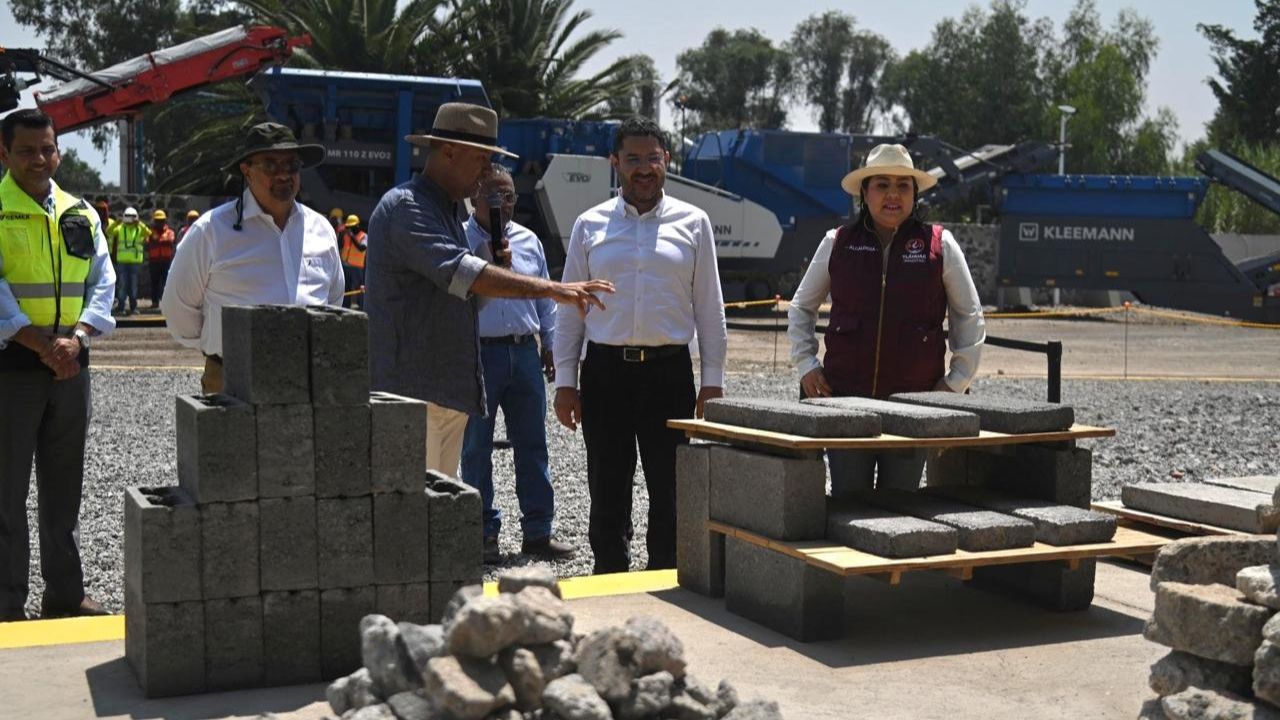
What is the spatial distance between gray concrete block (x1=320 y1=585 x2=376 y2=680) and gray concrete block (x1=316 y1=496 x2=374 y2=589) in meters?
0.03

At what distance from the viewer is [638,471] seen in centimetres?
1080

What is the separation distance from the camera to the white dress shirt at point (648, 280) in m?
6.09

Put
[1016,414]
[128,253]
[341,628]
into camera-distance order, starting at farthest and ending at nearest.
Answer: [128,253] → [1016,414] → [341,628]

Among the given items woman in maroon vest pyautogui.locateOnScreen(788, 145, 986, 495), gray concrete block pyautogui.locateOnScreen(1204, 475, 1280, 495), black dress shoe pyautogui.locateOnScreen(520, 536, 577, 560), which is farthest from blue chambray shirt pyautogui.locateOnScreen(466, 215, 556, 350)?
gray concrete block pyautogui.locateOnScreen(1204, 475, 1280, 495)

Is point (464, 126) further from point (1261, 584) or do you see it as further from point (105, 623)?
point (1261, 584)

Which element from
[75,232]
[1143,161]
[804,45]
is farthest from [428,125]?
[804,45]

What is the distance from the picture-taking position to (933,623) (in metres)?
5.24

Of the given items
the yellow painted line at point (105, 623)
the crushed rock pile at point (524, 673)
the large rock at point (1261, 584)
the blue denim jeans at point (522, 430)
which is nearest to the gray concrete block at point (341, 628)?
the crushed rock pile at point (524, 673)

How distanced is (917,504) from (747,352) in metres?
15.5

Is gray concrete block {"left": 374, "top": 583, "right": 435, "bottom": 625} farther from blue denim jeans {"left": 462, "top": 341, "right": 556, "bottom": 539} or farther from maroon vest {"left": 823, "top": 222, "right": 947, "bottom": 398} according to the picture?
blue denim jeans {"left": 462, "top": 341, "right": 556, "bottom": 539}

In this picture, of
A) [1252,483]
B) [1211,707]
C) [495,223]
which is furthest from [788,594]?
[495,223]

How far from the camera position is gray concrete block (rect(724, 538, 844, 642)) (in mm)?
4895

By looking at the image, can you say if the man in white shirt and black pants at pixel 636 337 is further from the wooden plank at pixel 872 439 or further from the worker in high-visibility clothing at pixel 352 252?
the worker in high-visibility clothing at pixel 352 252

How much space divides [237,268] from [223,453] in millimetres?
1562
